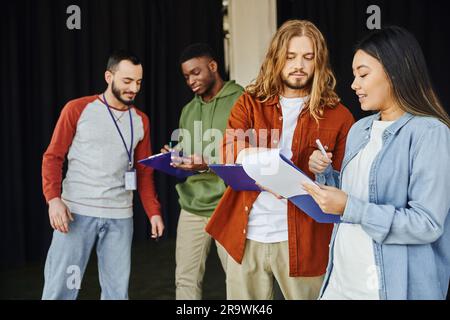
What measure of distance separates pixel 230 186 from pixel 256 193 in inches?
3.9

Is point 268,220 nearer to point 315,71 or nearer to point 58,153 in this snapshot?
point 315,71

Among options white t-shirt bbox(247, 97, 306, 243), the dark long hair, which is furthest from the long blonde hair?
the dark long hair

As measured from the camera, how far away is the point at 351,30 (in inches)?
122

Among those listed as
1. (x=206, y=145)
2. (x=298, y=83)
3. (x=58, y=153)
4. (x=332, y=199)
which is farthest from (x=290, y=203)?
(x=58, y=153)

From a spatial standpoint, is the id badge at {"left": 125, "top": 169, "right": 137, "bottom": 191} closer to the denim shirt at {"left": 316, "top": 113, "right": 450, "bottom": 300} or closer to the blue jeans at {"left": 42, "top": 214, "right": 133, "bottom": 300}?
the blue jeans at {"left": 42, "top": 214, "right": 133, "bottom": 300}

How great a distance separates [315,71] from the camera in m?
1.93

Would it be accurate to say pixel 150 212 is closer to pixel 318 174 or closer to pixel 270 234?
pixel 270 234

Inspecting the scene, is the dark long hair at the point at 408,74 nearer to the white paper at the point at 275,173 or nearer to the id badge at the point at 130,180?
the white paper at the point at 275,173

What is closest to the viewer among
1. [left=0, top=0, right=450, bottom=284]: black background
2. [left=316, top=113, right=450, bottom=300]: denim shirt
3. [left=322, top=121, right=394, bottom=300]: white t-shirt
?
[left=316, top=113, right=450, bottom=300]: denim shirt

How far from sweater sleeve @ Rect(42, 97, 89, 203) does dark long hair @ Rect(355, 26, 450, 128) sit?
1.59 meters

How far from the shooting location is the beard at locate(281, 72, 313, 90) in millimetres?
1939

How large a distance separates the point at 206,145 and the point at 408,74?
1.40 metres

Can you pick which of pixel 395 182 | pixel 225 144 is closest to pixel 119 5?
pixel 225 144

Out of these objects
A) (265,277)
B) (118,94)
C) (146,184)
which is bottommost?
(265,277)
